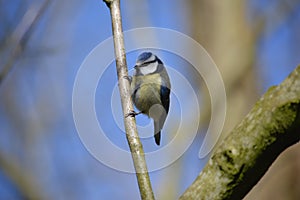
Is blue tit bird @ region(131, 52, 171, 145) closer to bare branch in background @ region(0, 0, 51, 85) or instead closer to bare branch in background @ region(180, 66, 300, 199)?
bare branch in background @ region(0, 0, 51, 85)

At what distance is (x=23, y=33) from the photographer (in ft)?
2.97

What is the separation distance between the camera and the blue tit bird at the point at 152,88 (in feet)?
7.02

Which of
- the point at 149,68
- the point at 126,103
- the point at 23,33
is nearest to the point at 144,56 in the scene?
the point at 149,68

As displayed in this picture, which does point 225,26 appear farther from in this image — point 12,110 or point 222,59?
point 12,110

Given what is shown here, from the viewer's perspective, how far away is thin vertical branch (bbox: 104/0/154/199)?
3.33ft

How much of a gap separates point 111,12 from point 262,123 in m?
0.59

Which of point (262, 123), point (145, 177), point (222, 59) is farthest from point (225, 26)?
point (262, 123)

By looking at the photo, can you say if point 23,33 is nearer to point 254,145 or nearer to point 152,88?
point 254,145

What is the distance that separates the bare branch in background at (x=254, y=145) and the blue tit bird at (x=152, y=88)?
1.34 m

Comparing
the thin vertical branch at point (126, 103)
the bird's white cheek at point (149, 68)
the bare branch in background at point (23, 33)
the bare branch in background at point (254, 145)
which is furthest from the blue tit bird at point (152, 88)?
→ the bare branch in background at point (254, 145)

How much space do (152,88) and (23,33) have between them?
4.14 ft

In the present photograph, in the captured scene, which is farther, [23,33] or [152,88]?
[152,88]

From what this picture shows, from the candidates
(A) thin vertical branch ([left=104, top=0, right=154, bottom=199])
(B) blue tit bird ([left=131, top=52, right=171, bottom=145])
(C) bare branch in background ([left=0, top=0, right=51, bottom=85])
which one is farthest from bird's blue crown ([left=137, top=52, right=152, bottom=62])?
(C) bare branch in background ([left=0, top=0, right=51, bottom=85])

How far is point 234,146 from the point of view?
2.50 ft
